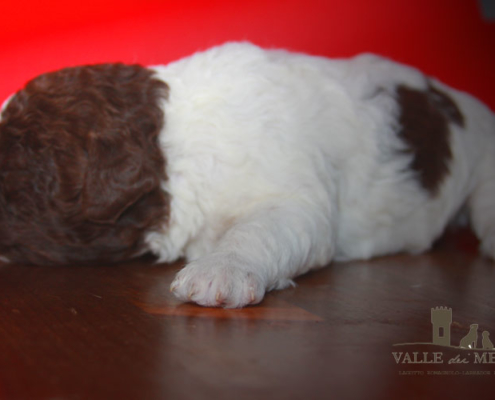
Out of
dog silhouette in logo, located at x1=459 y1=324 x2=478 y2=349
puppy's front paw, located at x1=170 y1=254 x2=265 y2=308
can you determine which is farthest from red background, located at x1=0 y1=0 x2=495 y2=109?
dog silhouette in logo, located at x1=459 y1=324 x2=478 y2=349

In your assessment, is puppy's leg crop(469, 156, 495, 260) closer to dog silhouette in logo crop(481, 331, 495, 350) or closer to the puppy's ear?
dog silhouette in logo crop(481, 331, 495, 350)

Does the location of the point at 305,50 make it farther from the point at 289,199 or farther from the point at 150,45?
the point at 289,199

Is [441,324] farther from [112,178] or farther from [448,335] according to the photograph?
[112,178]

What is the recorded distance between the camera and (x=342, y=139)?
2.38 m

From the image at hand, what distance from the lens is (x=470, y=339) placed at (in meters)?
1.33

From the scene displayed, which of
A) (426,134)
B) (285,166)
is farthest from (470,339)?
(426,134)

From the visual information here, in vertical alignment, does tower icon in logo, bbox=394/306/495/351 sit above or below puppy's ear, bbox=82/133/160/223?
below

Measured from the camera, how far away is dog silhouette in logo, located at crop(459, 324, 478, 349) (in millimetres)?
1283

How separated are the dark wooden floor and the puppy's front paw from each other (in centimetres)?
4

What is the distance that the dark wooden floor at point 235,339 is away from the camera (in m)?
1.04

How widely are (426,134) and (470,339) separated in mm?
1445

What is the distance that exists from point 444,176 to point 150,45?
91.5 inches

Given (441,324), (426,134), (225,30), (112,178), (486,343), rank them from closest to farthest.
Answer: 1. (486,343)
2. (441,324)
3. (112,178)
4. (426,134)
5. (225,30)

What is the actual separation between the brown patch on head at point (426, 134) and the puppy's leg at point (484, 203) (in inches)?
12.8
